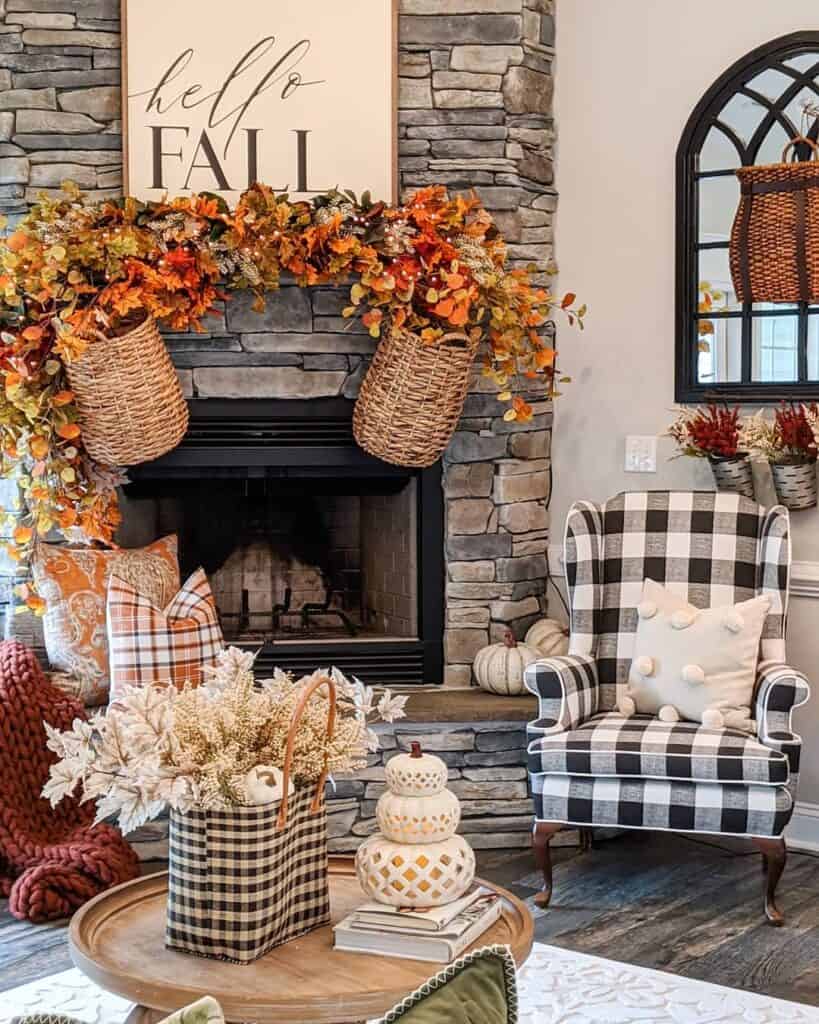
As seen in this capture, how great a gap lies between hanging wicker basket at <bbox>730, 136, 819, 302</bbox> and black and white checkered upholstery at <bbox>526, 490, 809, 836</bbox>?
0.64m

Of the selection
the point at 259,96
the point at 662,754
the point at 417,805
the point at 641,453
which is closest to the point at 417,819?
the point at 417,805

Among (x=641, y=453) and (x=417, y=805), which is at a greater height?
(x=641, y=453)

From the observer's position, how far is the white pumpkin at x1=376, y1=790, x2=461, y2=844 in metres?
2.15

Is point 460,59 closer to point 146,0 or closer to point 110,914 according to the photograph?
point 146,0

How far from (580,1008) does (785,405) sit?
1.94 metres

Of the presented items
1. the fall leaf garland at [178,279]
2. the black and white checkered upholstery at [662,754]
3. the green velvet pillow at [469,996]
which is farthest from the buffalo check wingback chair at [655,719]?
the green velvet pillow at [469,996]

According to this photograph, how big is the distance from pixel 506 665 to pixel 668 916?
0.96 metres

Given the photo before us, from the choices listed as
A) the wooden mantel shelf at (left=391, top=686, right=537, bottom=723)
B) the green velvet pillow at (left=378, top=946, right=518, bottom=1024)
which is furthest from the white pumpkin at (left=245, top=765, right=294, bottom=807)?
the wooden mantel shelf at (left=391, top=686, right=537, bottom=723)

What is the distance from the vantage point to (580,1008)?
298cm

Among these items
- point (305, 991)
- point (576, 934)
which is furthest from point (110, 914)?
point (576, 934)

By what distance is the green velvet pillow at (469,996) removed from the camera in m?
1.14

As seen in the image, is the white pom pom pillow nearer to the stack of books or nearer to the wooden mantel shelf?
the wooden mantel shelf

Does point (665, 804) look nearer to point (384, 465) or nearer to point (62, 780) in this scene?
Answer: point (384, 465)

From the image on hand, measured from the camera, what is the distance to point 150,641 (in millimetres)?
3924
